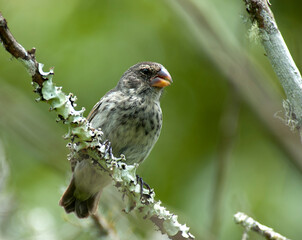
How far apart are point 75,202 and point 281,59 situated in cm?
271

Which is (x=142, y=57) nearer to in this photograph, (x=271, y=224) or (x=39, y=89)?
(x=271, y=224)

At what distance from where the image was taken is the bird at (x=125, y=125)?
12.9 feet

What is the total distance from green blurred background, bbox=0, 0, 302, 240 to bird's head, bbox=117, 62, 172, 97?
53 centimetres

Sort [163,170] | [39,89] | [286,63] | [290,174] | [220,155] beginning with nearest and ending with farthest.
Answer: [286,63], [39,89], [220,155], [290,174], [163,170]

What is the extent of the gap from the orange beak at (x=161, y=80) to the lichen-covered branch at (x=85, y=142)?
1512 millimetres

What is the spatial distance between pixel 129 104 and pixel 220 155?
2.67 ft

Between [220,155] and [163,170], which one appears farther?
[163,170]

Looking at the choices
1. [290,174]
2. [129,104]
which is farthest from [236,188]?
[129,104]

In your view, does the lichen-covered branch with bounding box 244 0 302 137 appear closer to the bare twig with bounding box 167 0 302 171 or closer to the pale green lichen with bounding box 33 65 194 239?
the pale green lichen with bounding box 33 65 194 239

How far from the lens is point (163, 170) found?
548cm

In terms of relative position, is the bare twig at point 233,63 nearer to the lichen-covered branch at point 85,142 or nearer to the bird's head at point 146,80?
the bird's head at point 146,80

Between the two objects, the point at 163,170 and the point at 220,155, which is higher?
the point at 163,170

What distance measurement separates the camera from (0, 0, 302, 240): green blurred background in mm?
4395

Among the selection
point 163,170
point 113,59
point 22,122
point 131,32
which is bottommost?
point 22,122
